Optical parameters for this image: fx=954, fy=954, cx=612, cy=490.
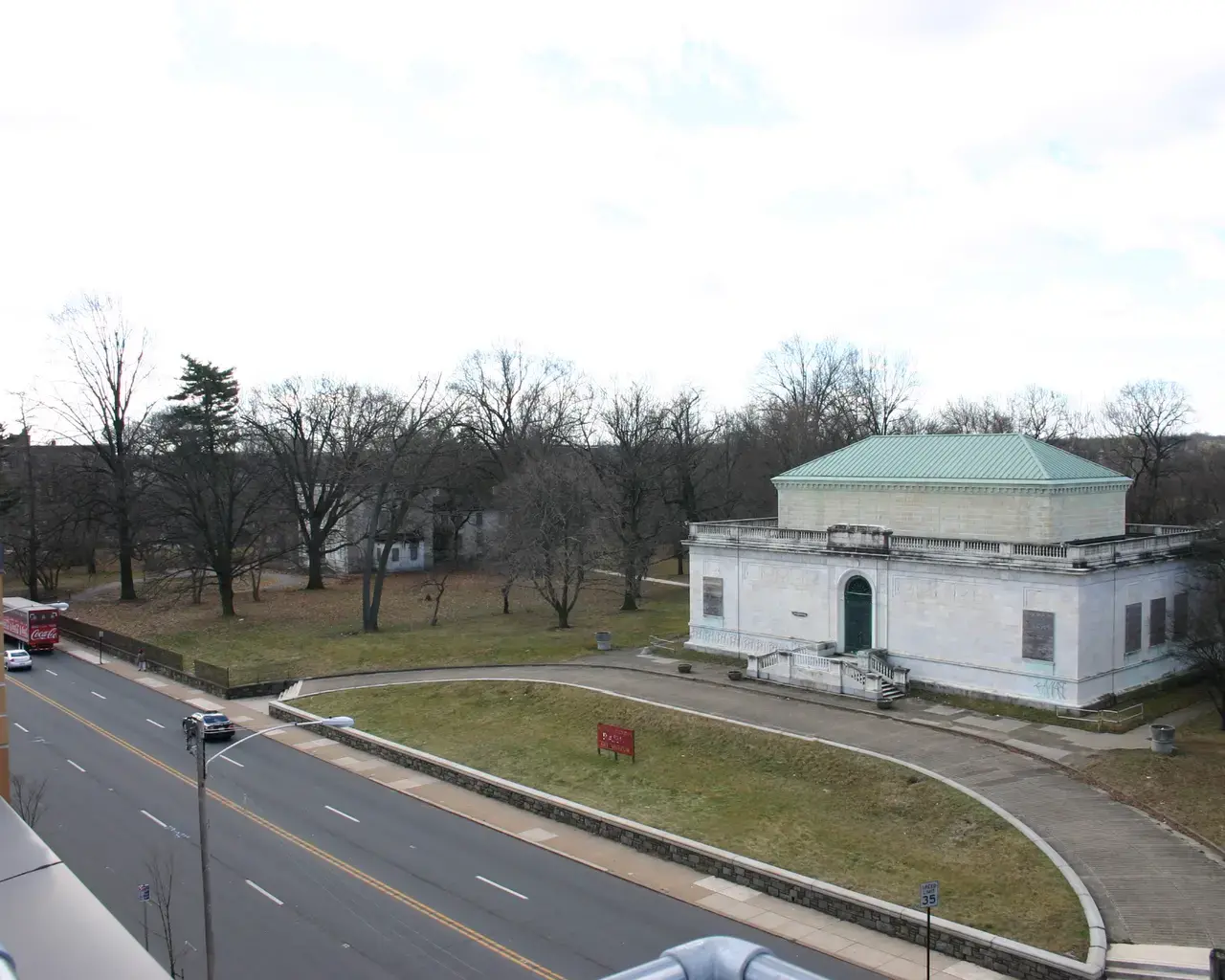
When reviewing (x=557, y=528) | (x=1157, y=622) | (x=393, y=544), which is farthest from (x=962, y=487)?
(x=393, y=544)

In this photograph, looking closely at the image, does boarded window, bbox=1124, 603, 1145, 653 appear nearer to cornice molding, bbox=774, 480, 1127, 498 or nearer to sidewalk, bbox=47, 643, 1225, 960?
cornice molding, bbox=774, 480, 1127, 498

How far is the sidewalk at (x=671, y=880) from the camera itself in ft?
66.7

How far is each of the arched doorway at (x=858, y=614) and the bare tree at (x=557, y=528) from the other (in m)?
19.6

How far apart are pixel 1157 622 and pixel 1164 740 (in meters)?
11.4

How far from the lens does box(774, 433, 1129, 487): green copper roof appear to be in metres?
39.7

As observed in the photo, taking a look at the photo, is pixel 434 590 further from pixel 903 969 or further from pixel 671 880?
pixel 903 969

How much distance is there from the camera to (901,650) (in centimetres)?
4062

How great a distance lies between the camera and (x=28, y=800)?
28000 millimetres

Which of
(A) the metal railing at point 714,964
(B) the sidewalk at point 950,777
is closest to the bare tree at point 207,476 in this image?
(B) the sidewalk at point 950,777

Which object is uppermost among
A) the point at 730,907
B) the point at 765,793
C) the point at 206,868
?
the point at 206,868

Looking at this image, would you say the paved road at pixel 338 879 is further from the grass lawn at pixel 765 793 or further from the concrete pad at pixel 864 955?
the grass lawn at pixel 765 793

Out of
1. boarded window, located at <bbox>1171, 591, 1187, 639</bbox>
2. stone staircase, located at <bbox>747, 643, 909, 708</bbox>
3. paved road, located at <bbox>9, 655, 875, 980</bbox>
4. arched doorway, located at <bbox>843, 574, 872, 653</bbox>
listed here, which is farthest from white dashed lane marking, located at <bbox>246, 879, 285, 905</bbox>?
boarded window, located at <bbox>1171, 591, 1187, 639</bbox>

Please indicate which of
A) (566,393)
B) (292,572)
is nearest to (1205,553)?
(566,393)

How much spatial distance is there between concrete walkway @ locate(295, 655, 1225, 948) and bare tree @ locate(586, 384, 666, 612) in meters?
19.6
